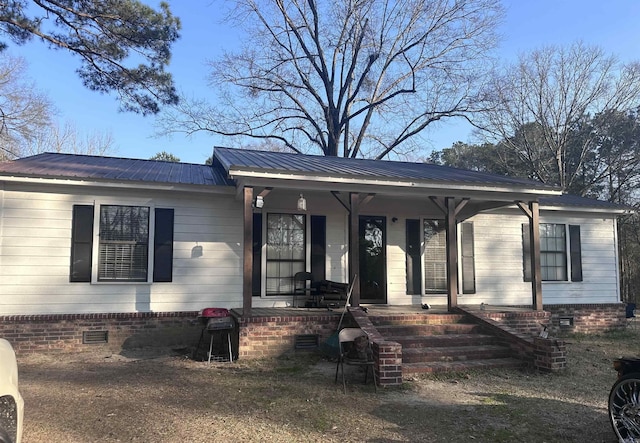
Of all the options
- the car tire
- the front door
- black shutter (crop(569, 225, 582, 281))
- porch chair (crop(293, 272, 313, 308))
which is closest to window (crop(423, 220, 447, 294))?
the front door

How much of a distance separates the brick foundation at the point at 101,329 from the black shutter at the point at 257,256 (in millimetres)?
1330

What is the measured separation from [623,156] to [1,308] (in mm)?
26808

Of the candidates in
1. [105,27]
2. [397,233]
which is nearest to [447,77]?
[397,233]

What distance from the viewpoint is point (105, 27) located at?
448 inches

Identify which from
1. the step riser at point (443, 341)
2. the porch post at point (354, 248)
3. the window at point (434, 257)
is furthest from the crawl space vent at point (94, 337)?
the window at point (434, 257)

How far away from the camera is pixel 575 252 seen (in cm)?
1146

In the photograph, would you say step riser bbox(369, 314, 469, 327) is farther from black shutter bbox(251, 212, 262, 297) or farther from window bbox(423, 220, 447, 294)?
black shutter bbox(251, 212, 262, 297)

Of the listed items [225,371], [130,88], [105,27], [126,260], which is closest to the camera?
[225,371]

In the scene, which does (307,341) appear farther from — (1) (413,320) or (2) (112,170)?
(2) (112,170)

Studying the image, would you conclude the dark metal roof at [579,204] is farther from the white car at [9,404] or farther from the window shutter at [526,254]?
the white car at [9,404]

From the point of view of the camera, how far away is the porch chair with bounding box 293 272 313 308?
9.38 metres

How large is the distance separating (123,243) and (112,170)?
1662mm

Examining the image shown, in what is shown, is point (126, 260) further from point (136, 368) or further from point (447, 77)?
point (447, 77)

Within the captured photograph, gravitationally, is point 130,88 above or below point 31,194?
above
